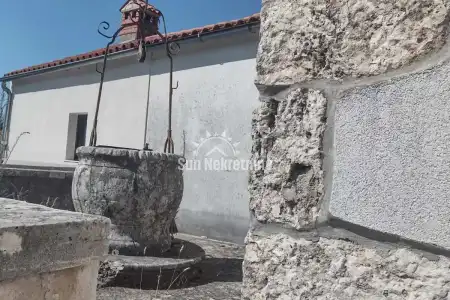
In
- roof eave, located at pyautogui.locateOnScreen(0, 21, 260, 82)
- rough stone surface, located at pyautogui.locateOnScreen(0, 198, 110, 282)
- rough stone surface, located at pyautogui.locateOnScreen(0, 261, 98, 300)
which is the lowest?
rough stone surface, located at pyautogui.locateOnScreen(0, 261, 98, 300)

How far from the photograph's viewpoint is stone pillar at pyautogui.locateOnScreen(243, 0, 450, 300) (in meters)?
0.68

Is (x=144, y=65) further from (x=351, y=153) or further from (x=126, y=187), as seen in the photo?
(x=351, y=153)

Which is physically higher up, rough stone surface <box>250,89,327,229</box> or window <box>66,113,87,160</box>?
window <box>66,113,87,160</box>

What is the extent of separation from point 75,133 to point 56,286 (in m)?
8.61

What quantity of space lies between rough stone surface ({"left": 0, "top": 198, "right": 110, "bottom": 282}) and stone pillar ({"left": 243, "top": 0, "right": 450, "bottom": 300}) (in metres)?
0.66

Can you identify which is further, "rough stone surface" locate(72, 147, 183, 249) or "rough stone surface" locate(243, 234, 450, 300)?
"rough stone surface" locate(72, 147, 183, 249)

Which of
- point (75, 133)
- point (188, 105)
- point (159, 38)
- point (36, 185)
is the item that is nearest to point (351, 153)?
point (36, 185)

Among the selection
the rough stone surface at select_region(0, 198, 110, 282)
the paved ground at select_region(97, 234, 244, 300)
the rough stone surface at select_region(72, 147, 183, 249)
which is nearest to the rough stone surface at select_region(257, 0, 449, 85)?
the rough stone surface at select_region(0, 198, 110, 282)

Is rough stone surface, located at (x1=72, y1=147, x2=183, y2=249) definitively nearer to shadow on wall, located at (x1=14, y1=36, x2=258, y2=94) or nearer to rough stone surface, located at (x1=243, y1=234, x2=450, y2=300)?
rough stone surface, located at (x1=243, y1=234, x2=450, y2=300)

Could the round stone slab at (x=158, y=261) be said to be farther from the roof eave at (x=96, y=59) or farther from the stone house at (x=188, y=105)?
the roof eave at (x=96, y=59)

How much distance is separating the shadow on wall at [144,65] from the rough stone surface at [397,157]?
18.4 ft

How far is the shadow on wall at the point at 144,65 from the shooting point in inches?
257

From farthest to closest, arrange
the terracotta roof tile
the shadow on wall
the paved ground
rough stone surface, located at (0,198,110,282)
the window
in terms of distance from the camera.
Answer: the window < the shadow on wall < the terracotta roof tile < the paved ground < rough stone surface, located at (0,198,110,282)

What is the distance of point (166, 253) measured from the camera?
361 cm
